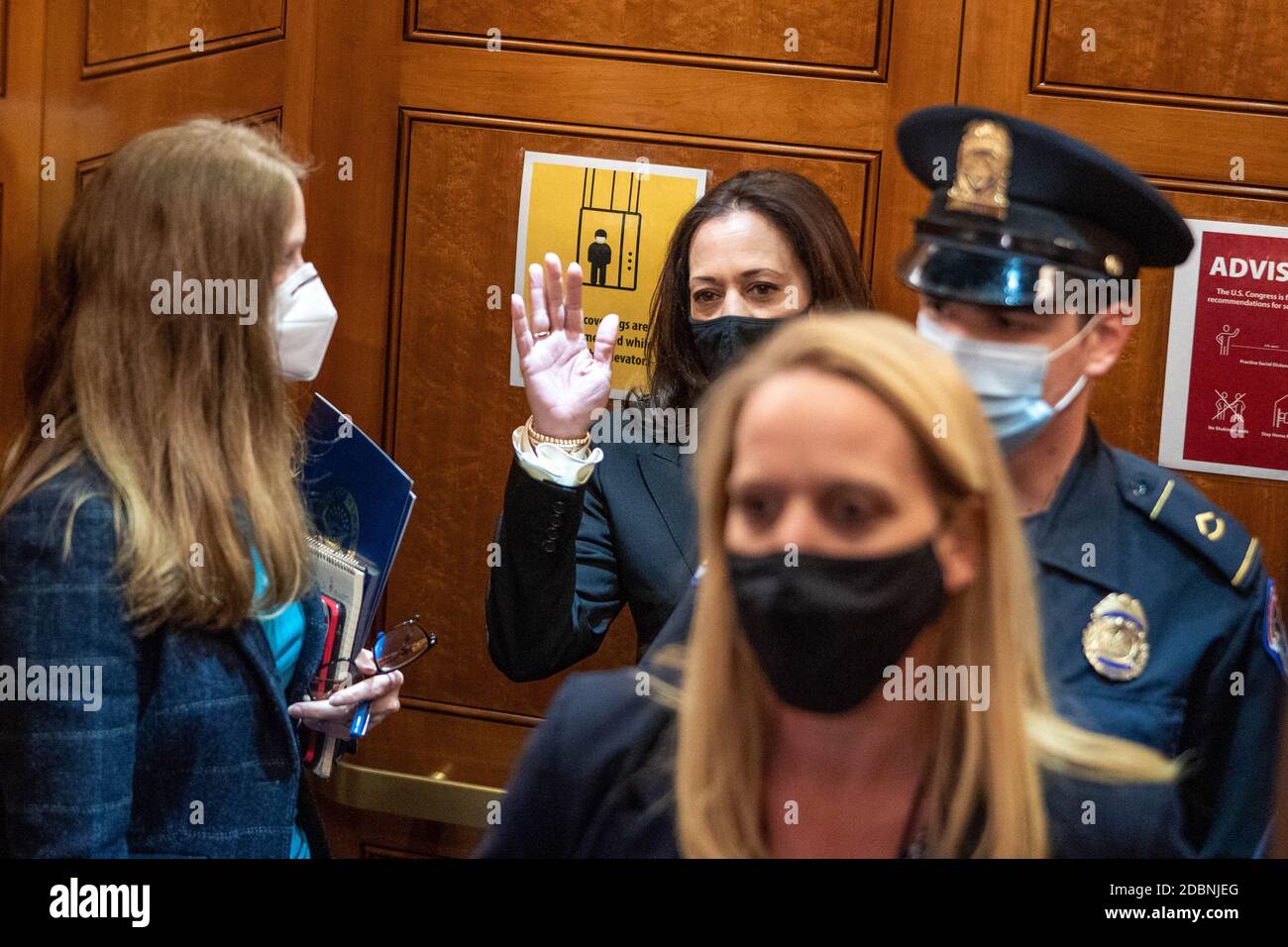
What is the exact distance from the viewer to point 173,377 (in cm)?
176

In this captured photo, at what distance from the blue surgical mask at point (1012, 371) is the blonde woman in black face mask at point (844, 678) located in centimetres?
34

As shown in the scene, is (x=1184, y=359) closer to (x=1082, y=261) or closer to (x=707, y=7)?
(x=707, y=7)

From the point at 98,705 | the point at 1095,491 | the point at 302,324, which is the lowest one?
the point at 98,705

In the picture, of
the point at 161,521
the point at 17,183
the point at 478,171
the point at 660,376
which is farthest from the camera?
the point at 478,171

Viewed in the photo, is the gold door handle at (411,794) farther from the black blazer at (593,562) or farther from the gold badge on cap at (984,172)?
the gold badge on cap at (984,172)

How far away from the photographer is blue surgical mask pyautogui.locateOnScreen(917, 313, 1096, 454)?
1.54m

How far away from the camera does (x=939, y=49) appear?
112 inches

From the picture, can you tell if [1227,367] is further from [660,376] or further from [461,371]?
[461,371]

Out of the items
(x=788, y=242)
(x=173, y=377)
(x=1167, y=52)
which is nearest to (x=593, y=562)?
(x=788, y=242)

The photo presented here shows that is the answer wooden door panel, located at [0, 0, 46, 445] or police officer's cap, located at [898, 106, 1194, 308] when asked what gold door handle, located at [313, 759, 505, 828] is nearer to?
wooden door panel, located at [0, 0, 46, 445]

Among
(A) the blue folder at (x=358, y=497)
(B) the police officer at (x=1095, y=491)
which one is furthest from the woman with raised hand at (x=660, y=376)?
(B) the police officer at (x=1095, y=491)

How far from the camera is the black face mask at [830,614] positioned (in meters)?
1.21

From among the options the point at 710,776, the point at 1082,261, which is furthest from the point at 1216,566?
the point at 710,776

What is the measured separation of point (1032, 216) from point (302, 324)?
864mm
